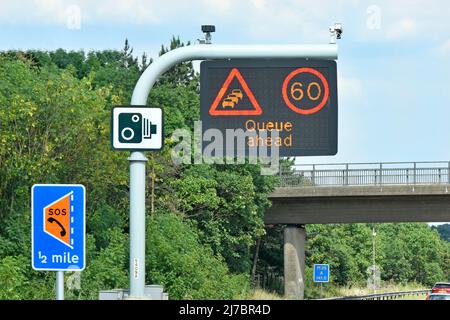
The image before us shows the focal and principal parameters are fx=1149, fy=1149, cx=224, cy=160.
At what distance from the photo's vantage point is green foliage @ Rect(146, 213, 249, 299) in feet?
149

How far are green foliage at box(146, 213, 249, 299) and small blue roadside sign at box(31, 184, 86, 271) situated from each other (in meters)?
34.1

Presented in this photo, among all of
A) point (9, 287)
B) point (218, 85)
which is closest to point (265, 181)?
point (9, 287)

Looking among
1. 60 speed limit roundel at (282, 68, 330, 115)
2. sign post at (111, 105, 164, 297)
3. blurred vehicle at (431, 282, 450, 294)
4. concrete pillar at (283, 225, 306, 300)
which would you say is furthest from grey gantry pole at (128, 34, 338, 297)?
concrete pillar at (283, 225, 306, 300)

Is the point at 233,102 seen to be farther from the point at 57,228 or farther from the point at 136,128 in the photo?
the point at 57,228

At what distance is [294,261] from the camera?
234 feet

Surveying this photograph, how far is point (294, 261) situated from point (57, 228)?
60.9 metres

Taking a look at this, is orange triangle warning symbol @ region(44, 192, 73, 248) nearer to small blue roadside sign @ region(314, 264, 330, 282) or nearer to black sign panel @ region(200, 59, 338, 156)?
black sign panel @ region(200, 59, 338, 156)

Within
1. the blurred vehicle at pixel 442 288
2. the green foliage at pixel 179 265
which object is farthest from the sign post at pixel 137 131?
the blurred vehicle at pixel 442 288

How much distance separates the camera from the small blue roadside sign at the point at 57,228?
10953 mm

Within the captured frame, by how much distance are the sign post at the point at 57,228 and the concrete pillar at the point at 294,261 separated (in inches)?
2344

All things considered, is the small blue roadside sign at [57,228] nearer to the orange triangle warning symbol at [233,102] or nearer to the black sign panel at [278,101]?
the black sign panel at [278,101]

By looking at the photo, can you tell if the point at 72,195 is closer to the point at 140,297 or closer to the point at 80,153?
the point at 140,297

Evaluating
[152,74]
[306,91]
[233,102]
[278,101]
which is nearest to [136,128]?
[152,74]

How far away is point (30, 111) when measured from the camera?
39.4 m
